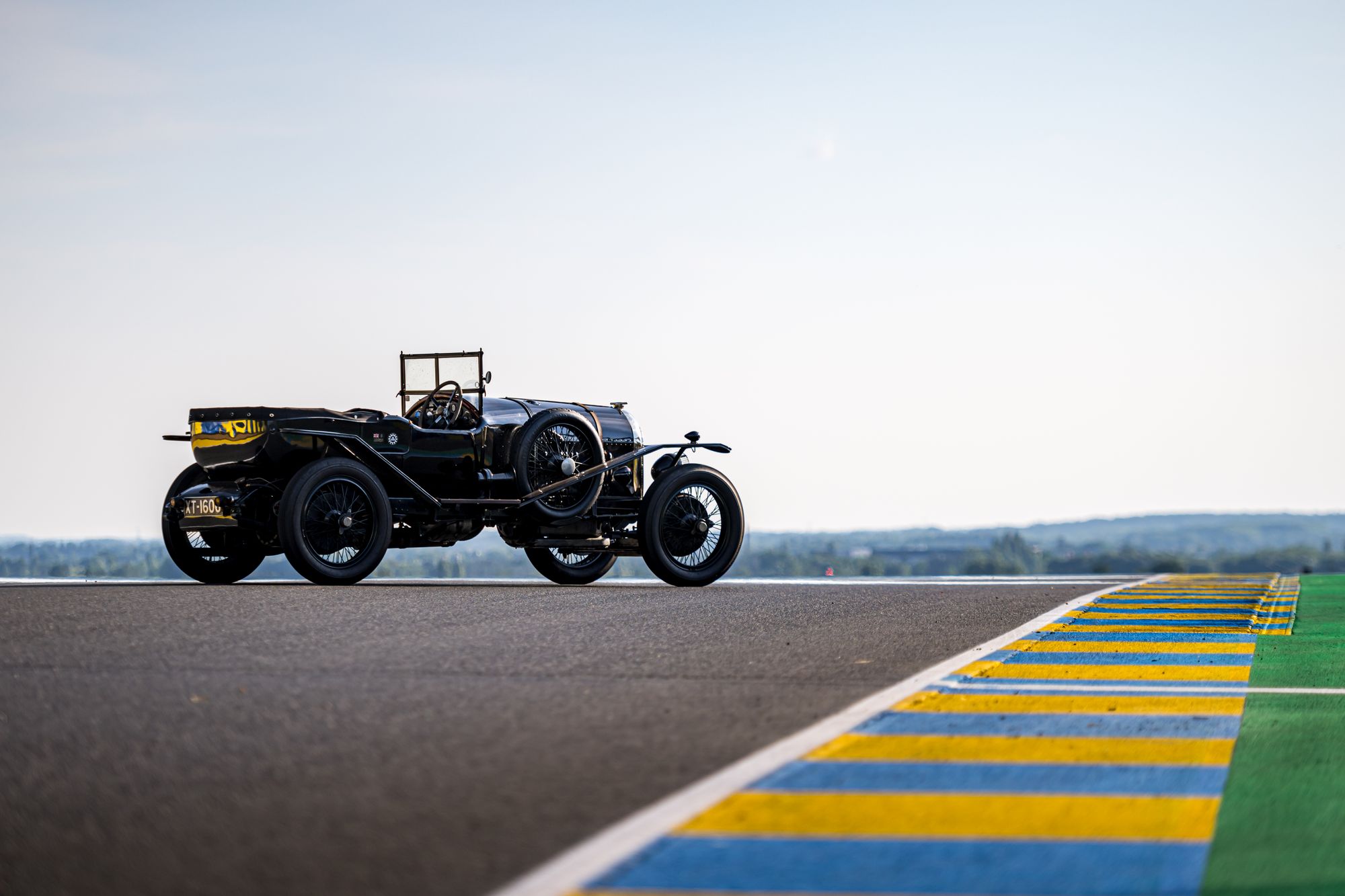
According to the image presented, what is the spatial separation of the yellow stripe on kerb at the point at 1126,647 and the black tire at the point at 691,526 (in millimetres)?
A: 5641

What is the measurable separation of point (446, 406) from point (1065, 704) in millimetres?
9161

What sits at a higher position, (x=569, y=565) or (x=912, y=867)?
(x=569, y=565)

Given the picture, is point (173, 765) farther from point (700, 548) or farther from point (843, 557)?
point (843, 557)

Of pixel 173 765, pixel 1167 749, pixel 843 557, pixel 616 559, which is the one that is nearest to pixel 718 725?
pixel 1167 749

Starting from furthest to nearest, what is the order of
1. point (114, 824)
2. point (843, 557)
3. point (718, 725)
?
point (843, 557), point (718, 725), point (114, 824)

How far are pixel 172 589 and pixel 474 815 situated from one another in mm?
8774

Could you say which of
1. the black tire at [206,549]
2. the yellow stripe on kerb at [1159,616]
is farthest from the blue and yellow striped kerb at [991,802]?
the black tire at [206,549]

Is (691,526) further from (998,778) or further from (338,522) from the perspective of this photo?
(998,778)

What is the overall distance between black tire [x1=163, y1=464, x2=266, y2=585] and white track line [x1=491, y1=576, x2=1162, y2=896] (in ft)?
28.7

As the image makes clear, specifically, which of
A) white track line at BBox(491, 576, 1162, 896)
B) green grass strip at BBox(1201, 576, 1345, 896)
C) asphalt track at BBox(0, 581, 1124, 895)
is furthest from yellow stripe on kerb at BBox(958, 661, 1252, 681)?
white track line at BBox(491, 576, 1162, 896)

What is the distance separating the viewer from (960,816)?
447cm

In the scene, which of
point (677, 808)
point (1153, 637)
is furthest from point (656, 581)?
point (677, 808)

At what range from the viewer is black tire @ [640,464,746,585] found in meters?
14.7

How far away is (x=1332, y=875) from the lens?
12.6 ft
